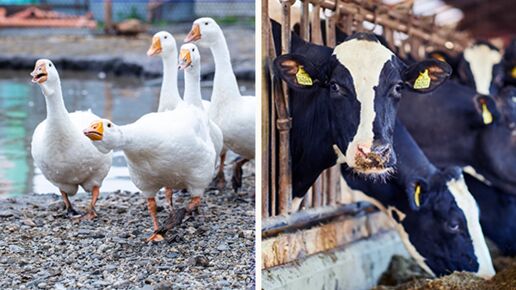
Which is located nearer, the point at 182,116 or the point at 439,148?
the point at 182,116

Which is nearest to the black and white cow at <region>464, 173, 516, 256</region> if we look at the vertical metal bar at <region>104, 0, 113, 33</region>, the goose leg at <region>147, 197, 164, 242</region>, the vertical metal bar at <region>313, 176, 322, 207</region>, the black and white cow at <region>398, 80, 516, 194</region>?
the black and white cow at <region>398, 80, 516, 194</region>

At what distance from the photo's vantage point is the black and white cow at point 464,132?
3.16m

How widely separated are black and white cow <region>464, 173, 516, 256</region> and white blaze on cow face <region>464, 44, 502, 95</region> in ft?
2.20

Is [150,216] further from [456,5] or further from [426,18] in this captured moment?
[456,5]

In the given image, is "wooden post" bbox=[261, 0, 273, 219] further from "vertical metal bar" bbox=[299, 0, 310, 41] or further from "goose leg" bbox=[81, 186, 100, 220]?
"goose leg" bbox=[81, 186, 100, 220]

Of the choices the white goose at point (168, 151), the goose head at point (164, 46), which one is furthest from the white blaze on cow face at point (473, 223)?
the goose head at point (164, 46)

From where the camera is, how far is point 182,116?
7.62ft

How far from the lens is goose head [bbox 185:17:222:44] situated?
2486 millimetres

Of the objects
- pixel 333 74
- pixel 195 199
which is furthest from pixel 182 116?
pixel 333 74

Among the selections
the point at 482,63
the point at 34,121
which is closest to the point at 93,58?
the point at 482,63

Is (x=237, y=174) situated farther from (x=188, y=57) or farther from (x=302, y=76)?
(x=302, y=76)

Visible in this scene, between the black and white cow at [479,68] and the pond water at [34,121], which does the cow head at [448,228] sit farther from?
the black and white cow at [479,68]

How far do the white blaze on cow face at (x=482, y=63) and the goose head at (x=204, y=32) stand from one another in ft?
5.40

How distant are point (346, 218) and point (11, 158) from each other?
40.1 inches
